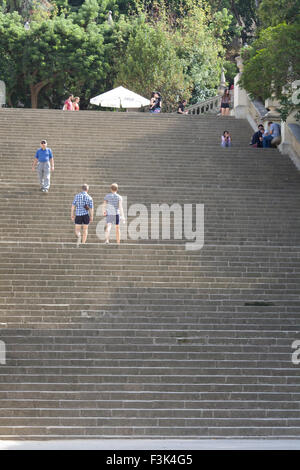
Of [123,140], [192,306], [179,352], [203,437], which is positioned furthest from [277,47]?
[203,437]

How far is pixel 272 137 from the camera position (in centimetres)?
2897

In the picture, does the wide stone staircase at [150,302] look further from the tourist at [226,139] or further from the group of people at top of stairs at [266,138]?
the group of people at top of stairs at [266,138]

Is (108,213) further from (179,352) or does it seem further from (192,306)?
(179,352)

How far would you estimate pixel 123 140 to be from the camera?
92.0 ft

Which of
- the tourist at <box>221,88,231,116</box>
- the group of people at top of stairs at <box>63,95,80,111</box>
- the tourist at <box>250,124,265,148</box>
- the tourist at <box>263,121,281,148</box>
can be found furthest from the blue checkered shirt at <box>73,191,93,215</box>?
the tourist at <box>221,88,231,116</box>

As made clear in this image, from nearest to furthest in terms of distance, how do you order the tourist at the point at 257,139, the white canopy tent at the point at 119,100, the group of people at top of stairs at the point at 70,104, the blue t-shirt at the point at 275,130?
1. the tourist at the point at 257,139
2. the blue t-shirt at the point at 275,130
3. the group of people at top of stairs at the point at 70,104
4. the white canopy tent at the point at 119,100

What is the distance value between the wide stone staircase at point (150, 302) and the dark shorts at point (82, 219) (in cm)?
55

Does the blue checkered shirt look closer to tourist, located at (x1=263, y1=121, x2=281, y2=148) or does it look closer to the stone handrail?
tourist, located at (x1=263, y1=121, x2=281, y2=148)

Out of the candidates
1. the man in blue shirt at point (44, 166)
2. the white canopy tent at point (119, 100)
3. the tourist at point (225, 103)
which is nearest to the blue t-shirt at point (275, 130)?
the tourist at point (225, 103)
